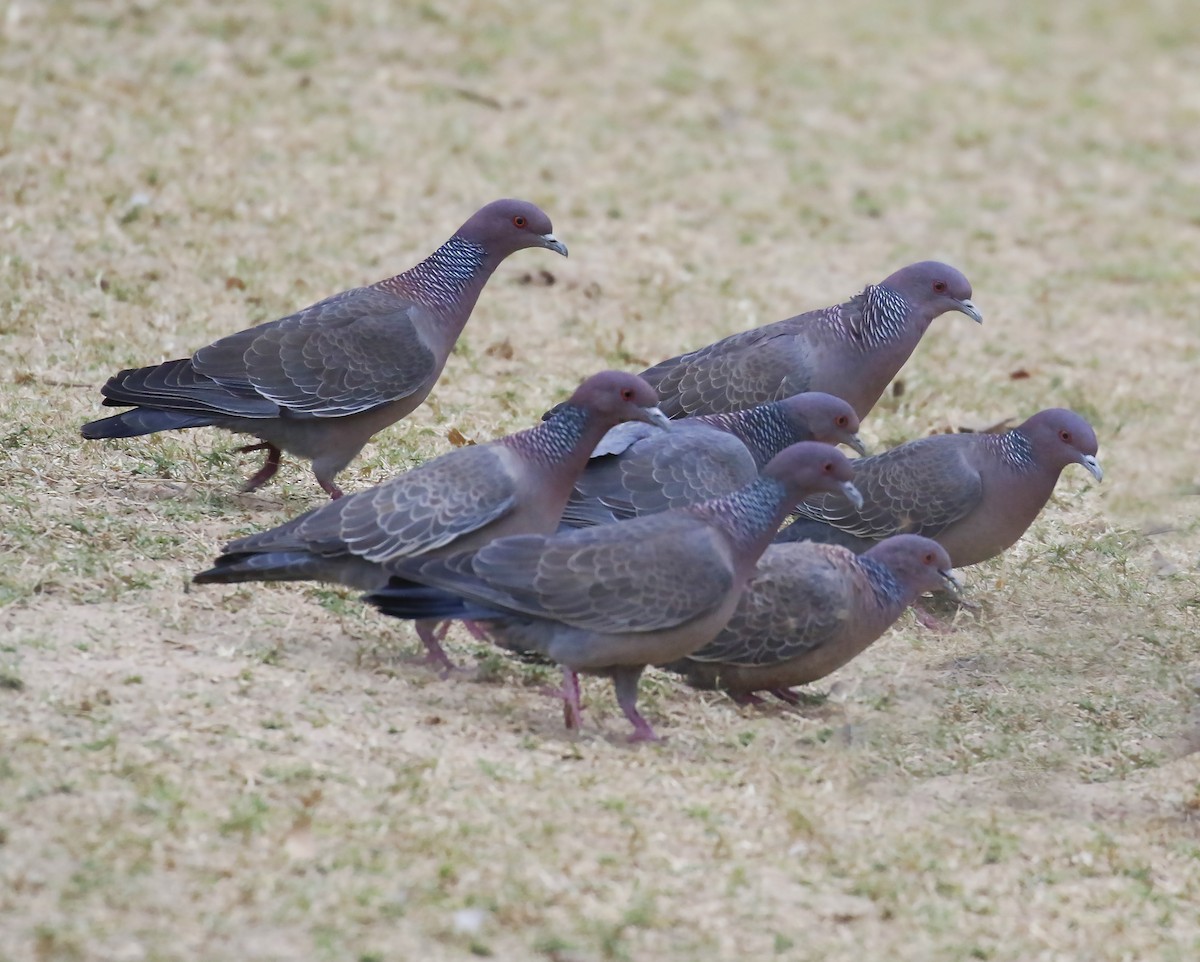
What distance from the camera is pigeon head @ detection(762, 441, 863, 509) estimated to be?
520 centimetres

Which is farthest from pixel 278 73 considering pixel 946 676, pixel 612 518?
pixel 946 676

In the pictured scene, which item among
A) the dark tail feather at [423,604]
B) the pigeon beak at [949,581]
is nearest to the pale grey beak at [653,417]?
the dark tail feather at [423,604]

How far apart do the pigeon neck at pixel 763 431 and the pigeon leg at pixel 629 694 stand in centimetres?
128

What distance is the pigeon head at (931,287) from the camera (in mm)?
7133

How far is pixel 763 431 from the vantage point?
Answer: 20.2 feet

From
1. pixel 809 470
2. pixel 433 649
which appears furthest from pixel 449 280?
pixel 809 470

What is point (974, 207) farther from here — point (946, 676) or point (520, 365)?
point (946, 676)

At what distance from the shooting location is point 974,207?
11.4 metres

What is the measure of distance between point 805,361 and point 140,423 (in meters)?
2.59

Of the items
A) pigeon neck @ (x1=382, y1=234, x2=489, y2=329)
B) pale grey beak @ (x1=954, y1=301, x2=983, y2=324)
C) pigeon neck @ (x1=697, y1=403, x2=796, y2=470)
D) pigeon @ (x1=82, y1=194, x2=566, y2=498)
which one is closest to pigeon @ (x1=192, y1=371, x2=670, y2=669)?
pigeon neck @ (x1=697, y1=403, x2=796, y2=470)

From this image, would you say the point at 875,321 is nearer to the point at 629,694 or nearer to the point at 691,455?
the point at 691,455

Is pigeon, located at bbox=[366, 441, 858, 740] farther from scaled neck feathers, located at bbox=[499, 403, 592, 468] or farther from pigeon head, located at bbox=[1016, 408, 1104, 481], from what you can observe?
pigeon head, located at bbox=[1016, 408, 1104, 481]

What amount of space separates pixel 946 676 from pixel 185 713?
259 cm

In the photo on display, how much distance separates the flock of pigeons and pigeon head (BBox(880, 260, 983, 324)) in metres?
0.01
